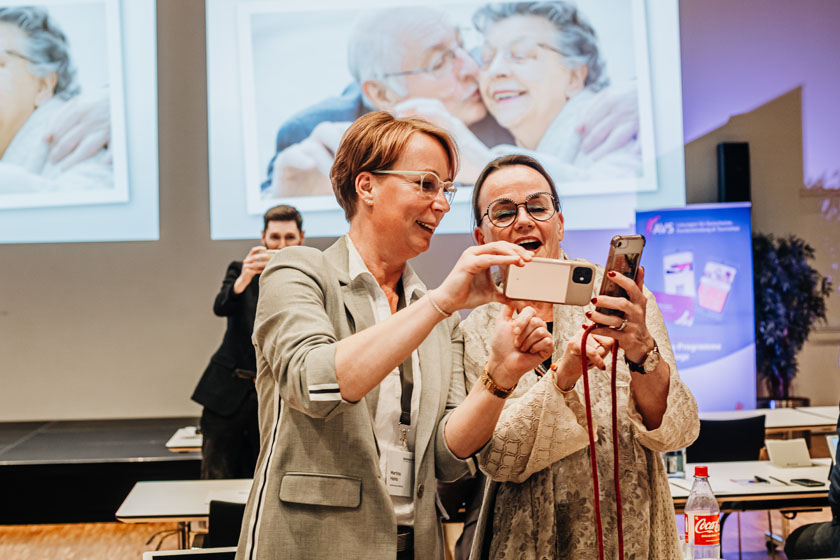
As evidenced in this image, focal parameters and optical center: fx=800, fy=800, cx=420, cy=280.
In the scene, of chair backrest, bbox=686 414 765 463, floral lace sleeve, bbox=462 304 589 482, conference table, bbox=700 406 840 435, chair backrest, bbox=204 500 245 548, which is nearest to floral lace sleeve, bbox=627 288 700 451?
floral lace sleeve, bbox=462 304 589 482

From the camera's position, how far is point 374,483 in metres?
1.37

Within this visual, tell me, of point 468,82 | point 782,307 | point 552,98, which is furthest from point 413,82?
point 782,307

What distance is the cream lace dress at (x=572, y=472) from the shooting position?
1.57 m

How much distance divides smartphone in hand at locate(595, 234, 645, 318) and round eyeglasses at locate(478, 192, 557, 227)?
1.45 feet

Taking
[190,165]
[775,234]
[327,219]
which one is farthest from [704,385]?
[190,165]

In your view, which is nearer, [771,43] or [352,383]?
[352,383]

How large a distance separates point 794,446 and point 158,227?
5.27 m

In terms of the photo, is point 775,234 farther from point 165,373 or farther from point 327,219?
point 165,373

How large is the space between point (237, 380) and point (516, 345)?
129 inches

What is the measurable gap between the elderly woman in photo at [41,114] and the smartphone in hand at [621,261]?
6.02 meters

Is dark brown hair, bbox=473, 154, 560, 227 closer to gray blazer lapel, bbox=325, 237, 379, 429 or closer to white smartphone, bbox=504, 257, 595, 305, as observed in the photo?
gray blazer lapel, bbox=325, 237, 379, 429

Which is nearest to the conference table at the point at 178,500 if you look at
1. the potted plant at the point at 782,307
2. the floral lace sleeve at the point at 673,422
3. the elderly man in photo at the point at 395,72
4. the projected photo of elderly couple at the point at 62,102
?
the floral lace sleeve at the point at 673,422

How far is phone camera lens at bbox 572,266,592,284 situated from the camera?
4.13 ft

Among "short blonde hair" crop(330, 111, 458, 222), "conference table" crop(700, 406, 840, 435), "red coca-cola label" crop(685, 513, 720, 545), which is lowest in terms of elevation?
"conference table" crop(700, 406, 840, 435)
